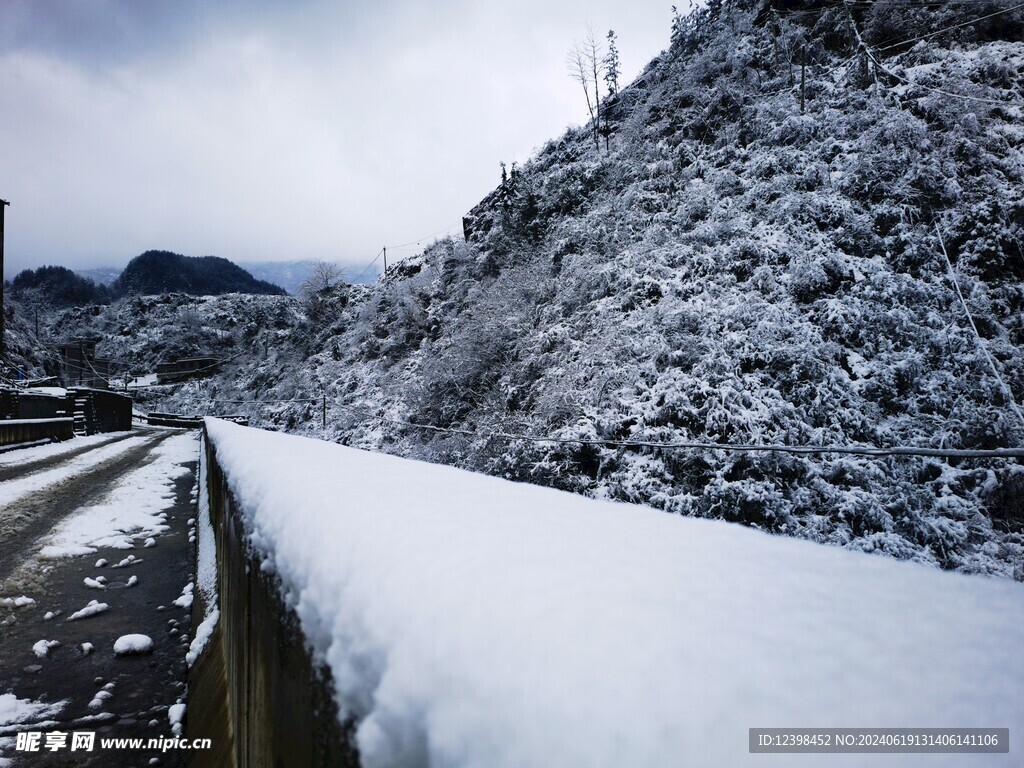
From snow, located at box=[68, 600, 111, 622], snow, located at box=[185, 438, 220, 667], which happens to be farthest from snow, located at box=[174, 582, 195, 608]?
snow, located at box=[68, 600, 111, 622]

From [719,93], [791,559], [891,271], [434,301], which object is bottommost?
[791,559]

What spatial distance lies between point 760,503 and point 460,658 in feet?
25.1

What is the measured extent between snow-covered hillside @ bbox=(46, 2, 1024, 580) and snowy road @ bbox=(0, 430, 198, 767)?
3.93m

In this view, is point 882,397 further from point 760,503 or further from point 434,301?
point 434,301

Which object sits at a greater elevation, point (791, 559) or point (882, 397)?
point (791, 559)

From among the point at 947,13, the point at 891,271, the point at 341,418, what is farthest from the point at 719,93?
the point at 341,418

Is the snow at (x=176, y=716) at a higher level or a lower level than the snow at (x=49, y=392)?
lower

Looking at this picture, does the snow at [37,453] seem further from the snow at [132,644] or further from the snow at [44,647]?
the snow at [132,644]

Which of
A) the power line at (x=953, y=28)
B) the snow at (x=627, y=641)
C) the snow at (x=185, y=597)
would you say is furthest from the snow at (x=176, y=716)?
the power line at (x=953, y=28)

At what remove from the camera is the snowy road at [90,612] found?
6.65ft

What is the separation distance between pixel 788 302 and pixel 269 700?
10.6 m

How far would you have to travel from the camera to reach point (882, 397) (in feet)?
26.5

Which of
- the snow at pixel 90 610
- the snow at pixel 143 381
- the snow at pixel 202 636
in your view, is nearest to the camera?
the snow at pixel 202 636

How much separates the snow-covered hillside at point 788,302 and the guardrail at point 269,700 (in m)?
5.42
